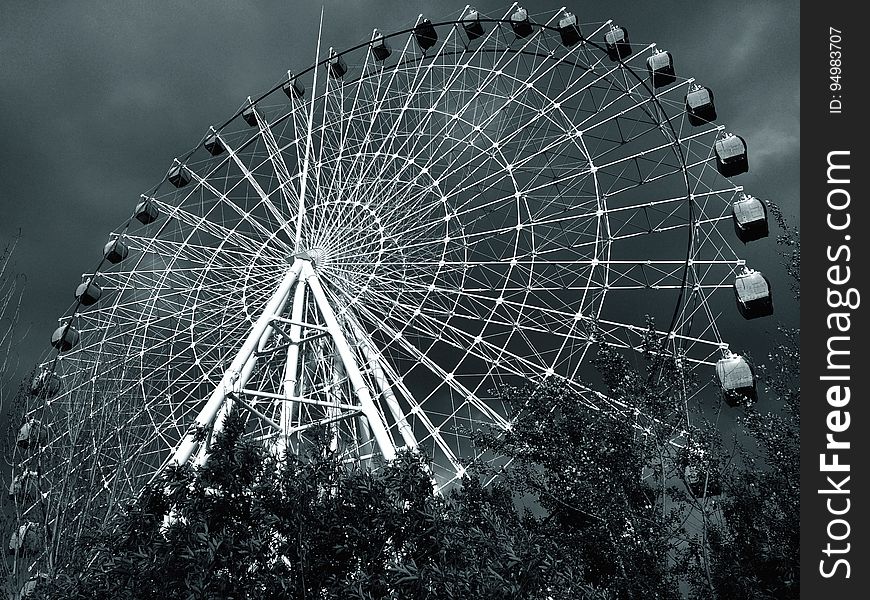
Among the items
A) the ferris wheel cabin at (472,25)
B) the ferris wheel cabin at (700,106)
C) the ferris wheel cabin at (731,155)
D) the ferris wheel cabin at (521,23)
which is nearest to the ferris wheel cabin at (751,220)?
the ferris wheel cabin at (731,155)

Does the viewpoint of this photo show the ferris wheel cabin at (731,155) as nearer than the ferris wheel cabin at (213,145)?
Yes

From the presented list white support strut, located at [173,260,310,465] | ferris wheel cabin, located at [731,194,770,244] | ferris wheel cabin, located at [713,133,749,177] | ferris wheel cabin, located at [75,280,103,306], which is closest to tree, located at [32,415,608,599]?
white support strut, located at [173,260,310,465]

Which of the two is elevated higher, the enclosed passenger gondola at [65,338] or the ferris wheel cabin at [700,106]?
the ferris wheel cabin at [700,106]

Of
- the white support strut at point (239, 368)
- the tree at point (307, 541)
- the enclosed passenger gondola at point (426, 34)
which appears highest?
the enclosed passenger gondola at point (426, 34)

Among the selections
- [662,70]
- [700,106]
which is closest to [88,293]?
[662,70]

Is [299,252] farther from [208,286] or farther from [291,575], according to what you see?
[291,575]

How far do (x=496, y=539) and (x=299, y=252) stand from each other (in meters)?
11.4

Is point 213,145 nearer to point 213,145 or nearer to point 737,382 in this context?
point 213,145

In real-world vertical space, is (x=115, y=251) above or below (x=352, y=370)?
above

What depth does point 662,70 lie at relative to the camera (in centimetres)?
1941

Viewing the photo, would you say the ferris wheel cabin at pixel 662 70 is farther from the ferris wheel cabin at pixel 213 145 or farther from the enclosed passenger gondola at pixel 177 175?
the enclosed passenger gondola at pixel 177 175

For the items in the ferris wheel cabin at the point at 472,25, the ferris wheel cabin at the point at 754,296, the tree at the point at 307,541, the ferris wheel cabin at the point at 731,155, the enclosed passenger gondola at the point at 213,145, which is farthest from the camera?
the enclosed passenger gondola at the point at 213,145

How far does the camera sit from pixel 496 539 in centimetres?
891

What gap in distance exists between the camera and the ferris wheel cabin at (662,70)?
19391 mm
